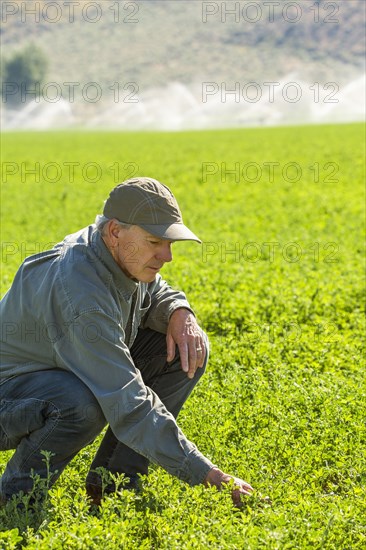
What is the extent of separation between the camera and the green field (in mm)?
3918

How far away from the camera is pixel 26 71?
360ft

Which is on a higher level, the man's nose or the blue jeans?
the man's nose

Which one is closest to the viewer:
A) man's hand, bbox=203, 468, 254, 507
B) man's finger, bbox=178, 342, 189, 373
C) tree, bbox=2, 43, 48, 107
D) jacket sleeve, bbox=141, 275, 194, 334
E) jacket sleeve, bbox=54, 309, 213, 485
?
jacket sleeve, bbox=54, 309, 213, 485

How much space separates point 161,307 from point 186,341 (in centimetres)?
28

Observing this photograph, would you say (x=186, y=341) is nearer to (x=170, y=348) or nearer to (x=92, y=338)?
(x=170, y=348)

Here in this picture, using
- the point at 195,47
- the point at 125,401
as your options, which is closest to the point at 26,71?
the point at 195,47

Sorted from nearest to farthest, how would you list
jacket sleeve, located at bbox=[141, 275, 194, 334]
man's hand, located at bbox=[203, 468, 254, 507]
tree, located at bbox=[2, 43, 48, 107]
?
man's hand, located at bbox=[203, 468, 254, 507] < jacket sleeve, located at bbox=[141, 275, 194, 334] < tree, located at bbox=[2, 43, 48, 107]

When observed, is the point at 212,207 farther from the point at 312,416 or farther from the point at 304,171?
the point at 312,416

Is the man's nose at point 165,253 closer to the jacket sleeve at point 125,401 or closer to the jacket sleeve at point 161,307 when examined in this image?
the jacket sleeve at point 125,401

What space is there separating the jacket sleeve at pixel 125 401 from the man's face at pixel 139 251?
344 millimetres

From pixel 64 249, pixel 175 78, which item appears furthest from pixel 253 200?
pixel 175 78

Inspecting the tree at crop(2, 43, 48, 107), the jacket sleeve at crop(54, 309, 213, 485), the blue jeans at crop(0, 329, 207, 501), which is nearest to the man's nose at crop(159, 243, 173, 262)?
the jacket sleeve at crop(54, 309, 213, 485)

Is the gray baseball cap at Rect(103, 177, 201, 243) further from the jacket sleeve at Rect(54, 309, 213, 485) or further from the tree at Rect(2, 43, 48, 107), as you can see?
the tree at Rect(2, 43, 48, 107)

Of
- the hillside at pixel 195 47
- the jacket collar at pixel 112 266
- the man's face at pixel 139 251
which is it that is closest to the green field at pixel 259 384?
the jacket collar at pixel 112 266
